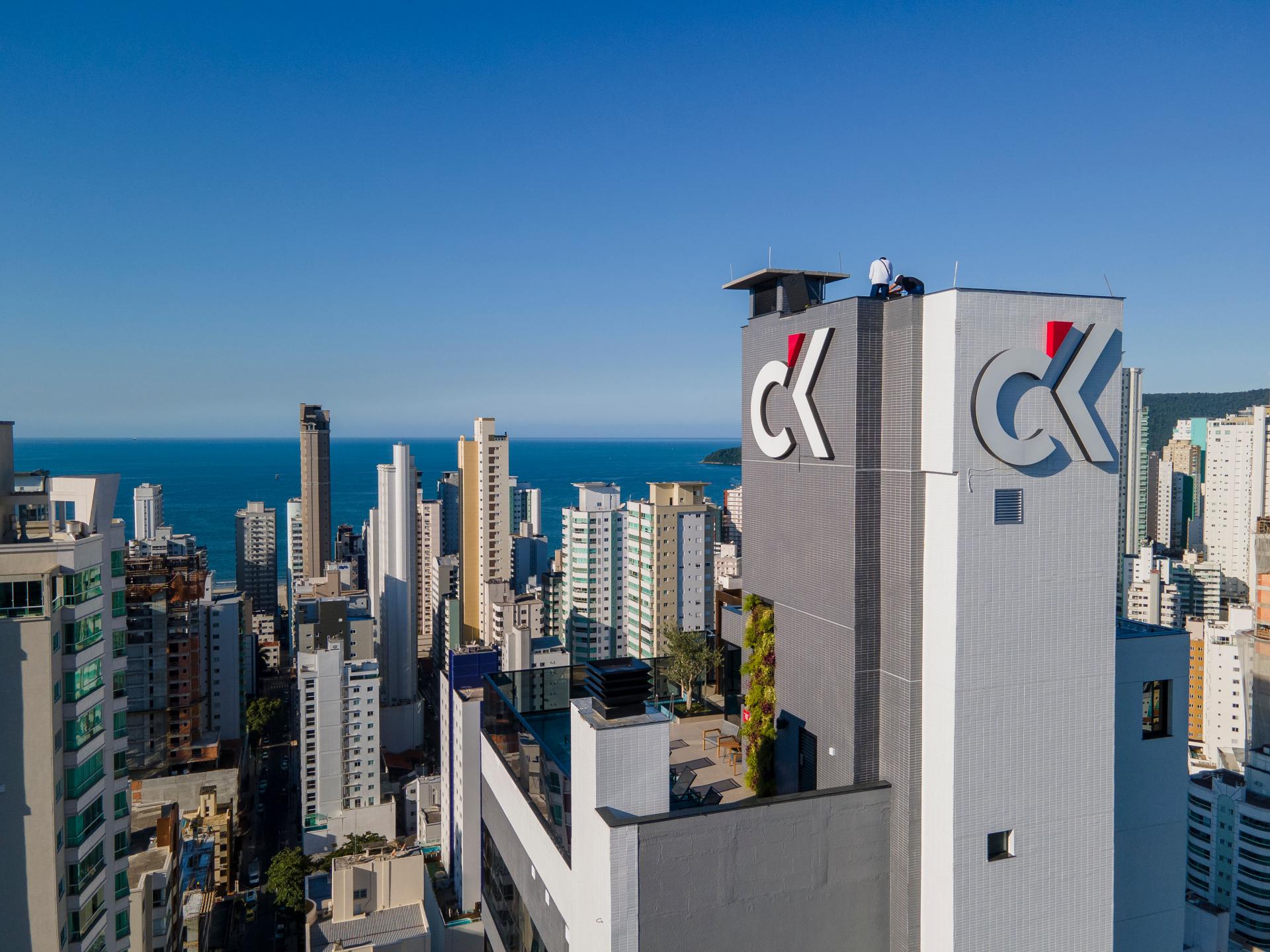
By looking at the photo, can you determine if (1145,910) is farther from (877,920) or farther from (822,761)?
(822,761)

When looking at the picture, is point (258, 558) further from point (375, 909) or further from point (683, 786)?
point (683, 786)

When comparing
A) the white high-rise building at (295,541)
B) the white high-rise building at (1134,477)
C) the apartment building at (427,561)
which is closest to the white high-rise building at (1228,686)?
the white high-rise building at (1134,477)

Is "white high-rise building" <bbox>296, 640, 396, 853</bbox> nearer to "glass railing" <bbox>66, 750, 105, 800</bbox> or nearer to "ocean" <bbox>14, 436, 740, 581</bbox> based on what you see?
"glass railing" <bbox>66, 750, 105, 800</bbox>

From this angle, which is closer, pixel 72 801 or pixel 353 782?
pixel 72 801

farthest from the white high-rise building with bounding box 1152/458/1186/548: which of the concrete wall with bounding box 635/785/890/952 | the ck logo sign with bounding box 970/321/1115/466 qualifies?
the concrete wall with bounding box 635/785/890/952

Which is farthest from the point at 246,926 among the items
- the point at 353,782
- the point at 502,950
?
the point at 502,950

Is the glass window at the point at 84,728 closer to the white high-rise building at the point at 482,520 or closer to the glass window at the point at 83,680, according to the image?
the glass window at the point at 83,680
